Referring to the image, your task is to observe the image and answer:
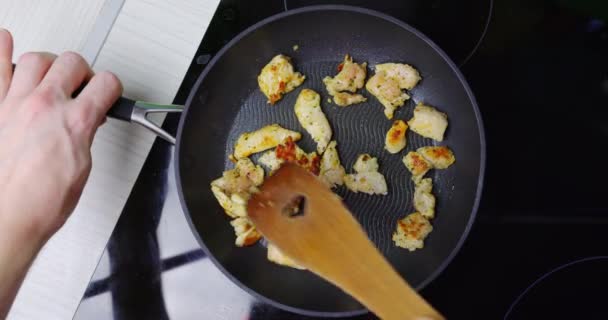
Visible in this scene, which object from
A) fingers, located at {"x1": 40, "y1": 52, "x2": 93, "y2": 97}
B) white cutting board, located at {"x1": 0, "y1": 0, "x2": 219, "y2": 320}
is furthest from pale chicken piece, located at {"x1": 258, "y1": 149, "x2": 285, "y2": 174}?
fingers, located at {"x1": 40, "y1": 52, "x2": 93, "y2": 97}

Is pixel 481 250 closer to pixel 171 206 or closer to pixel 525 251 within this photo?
pixel 525 251

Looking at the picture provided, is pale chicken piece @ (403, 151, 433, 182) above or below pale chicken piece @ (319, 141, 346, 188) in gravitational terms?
above

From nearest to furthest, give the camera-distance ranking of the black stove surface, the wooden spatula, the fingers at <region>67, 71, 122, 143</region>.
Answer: the wooden spatula, the fingers at <region>67, 71, 122, 143</region>, the black stove surface

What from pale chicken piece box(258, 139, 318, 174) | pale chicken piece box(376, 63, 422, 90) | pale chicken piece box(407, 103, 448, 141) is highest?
pale chicken piece box(376, 63, 422, 90)

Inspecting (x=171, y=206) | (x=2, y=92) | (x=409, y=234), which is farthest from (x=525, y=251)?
(x=2, y=92)

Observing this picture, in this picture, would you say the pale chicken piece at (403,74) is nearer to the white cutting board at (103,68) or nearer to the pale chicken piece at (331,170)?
the pale chicken piece at (331,170)

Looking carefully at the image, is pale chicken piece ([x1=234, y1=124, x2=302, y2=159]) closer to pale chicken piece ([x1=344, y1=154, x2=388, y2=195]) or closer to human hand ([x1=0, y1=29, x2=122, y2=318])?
pale chicken piece ([x1=344, y1=154, x2=388, y2=195])

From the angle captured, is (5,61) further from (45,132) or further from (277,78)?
(277,78)
